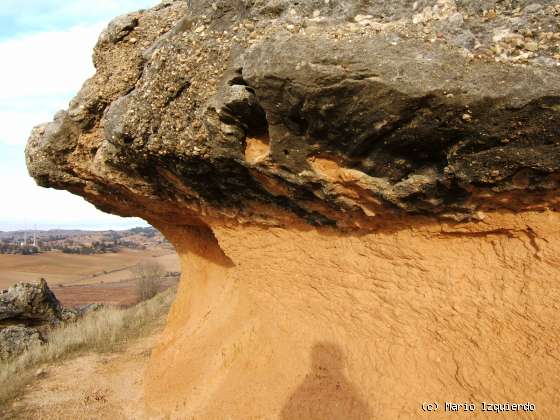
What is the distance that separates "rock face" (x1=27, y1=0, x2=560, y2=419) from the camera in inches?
97.3

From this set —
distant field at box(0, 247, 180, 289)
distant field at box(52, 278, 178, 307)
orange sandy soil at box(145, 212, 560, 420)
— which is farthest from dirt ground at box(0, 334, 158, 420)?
distant field at box(0, 247, 180, 289)

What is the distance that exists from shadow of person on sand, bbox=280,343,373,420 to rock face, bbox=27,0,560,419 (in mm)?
15

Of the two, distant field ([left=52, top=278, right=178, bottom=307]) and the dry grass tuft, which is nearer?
the dry grass tuft

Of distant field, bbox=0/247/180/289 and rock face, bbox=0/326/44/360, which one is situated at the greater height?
rock face, bbox=0/326/44/360

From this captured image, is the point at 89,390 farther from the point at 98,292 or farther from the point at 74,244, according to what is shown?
the point at 74,244

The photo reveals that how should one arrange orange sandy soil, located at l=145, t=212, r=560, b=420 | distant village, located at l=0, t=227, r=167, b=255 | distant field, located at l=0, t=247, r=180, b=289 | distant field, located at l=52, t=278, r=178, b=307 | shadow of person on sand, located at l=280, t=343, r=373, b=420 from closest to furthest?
orange sandy soil, located at l=145, t=212, r=560, b=420 → shadow of person on sand, located at l=280, t=343, r=373, b=420 → distant field, located at l=52, t=278, r=178, b=307 → distant field, located at l=0, t=247, r=180, b=289 → distant village, located at l=0, t=227, r=167, b=255

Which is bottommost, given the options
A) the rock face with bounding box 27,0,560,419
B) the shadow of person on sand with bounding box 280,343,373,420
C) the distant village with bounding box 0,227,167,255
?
the distant village with bounding box 0,227,167,255

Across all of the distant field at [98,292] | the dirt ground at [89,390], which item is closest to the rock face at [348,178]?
the dirt ground at [89,390]

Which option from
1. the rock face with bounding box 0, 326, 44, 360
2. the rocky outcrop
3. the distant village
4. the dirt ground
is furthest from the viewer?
the distant village

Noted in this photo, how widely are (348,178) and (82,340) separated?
7.03 m

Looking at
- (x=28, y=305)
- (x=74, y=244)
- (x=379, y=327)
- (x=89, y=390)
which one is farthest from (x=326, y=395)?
(x=74, y=244)

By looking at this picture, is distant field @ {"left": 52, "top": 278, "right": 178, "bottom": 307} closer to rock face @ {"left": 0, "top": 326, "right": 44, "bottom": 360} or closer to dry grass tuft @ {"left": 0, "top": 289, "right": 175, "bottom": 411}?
dry grass tuft @ {"left": 0, "top": 289, "right": 175, "bottom": 411}

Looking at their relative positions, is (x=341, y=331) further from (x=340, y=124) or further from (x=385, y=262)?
(x=340, y=124)

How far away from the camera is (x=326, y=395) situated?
11.8 ft
